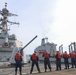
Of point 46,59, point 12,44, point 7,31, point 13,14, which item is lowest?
point 46,59

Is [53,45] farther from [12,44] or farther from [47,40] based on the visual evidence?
[12,44]

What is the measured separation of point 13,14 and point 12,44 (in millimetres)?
6479

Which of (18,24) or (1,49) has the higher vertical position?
(18,24)

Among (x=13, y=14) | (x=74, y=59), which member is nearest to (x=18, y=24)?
(x=13, y=14)

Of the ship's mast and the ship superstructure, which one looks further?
the ship's mast

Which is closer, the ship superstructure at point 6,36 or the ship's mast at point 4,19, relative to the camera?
the ship superstructure at point 6,36

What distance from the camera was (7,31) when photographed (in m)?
39.1

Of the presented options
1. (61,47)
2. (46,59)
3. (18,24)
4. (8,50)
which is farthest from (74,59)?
(61,47)

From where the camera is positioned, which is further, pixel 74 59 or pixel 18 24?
pixel 18 24

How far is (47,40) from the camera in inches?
2207

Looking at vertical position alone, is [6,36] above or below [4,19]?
below

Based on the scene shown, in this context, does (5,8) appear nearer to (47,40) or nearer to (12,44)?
(12,44)

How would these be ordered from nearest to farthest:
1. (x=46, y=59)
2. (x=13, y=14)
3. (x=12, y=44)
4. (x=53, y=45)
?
(x=46, y=59) → (x=12, y=44) → (x=13, y=14) → (x=53, y=45)

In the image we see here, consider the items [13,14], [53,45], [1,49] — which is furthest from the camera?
[53,45]
